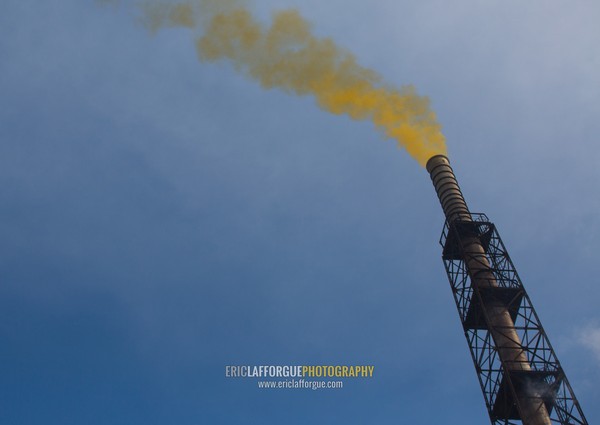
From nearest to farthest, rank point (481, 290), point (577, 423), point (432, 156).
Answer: point (577, 423) → point (481, 290) → point (432, 156)

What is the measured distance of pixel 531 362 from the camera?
2341 centimetres

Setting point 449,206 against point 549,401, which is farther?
point 449,206

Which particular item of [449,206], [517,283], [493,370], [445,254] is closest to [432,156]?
[449,206]

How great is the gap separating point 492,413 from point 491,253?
837 centimetres

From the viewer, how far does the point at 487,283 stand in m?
26.2

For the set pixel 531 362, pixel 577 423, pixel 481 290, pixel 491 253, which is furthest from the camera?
pixel 491 253

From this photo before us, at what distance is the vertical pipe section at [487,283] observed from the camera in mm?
21812

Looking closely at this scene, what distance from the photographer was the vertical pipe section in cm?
2181

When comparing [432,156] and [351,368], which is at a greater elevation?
[432,156]

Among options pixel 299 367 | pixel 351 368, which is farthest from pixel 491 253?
pixel 299 367

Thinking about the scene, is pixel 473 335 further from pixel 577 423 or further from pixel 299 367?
Result: pixel 299 367

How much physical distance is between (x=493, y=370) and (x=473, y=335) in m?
2.46

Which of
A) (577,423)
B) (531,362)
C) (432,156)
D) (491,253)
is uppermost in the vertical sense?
(432,156)

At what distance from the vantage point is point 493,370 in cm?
2406
